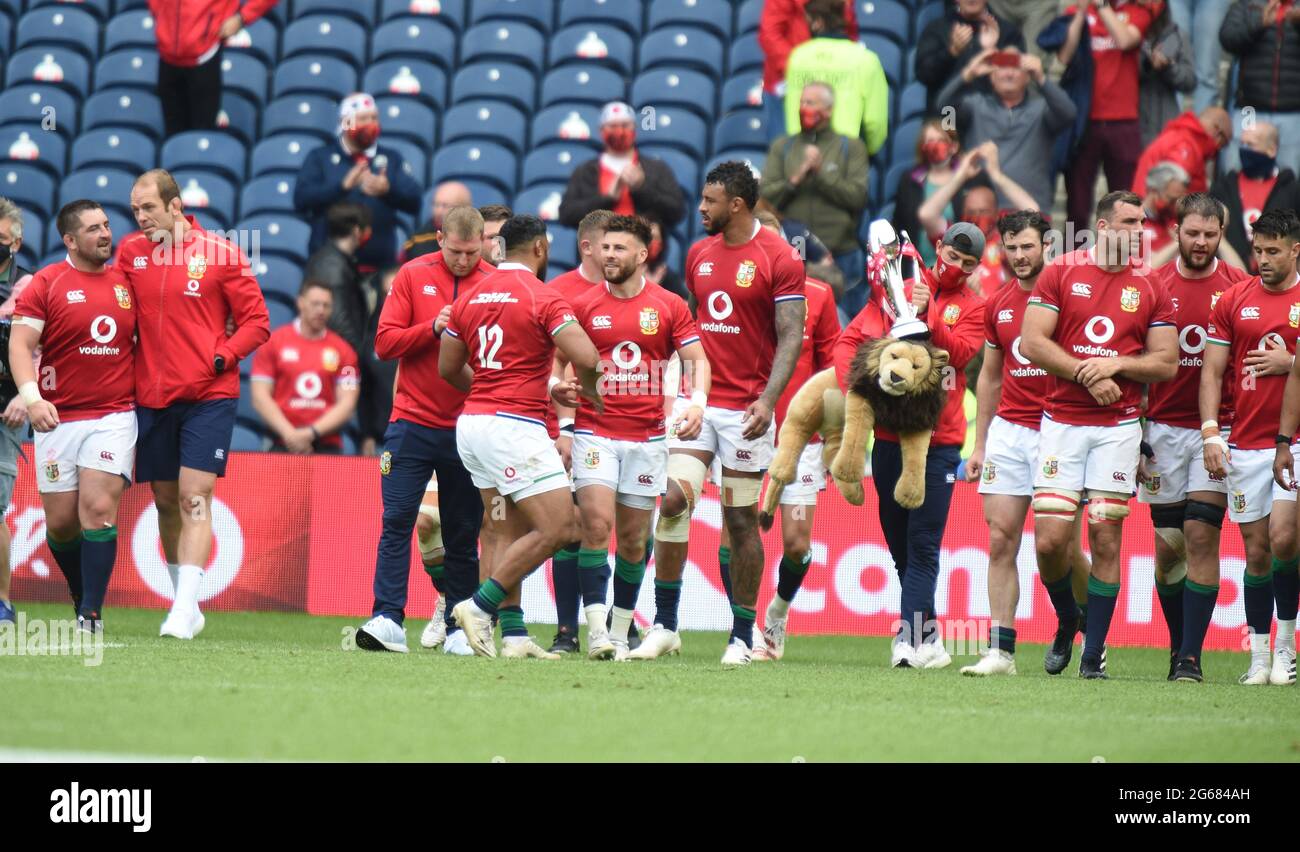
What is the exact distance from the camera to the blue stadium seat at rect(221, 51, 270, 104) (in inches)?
679

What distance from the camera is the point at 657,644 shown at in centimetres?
968

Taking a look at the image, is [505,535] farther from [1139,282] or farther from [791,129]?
[791,129]

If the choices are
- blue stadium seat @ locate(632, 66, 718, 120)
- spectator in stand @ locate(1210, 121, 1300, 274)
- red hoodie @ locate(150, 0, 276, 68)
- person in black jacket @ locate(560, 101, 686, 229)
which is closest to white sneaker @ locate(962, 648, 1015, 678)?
spectator in stand @ locate(1210, 121, 1300, 274)

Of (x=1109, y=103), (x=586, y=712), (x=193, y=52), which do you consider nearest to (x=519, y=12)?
(x=193, y=52)

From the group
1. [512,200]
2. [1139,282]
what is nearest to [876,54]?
[512,200]

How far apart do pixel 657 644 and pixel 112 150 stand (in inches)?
375

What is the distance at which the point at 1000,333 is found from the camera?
32.1 ft

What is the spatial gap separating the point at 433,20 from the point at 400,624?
957 centimetres

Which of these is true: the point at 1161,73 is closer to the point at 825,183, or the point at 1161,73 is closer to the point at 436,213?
the point at 825,183

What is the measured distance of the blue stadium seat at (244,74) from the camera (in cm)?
1725

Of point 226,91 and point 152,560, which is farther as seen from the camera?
point 226,91

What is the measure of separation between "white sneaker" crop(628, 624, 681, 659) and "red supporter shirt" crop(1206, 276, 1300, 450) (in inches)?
128

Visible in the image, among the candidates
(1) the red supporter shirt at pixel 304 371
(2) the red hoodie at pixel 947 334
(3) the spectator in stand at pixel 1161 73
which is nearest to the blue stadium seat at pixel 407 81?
(1) the red supporter shirt at pixel 304 371

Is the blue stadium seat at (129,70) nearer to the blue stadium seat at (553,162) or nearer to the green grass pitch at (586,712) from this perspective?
the blue stadium seat at (553,162)
